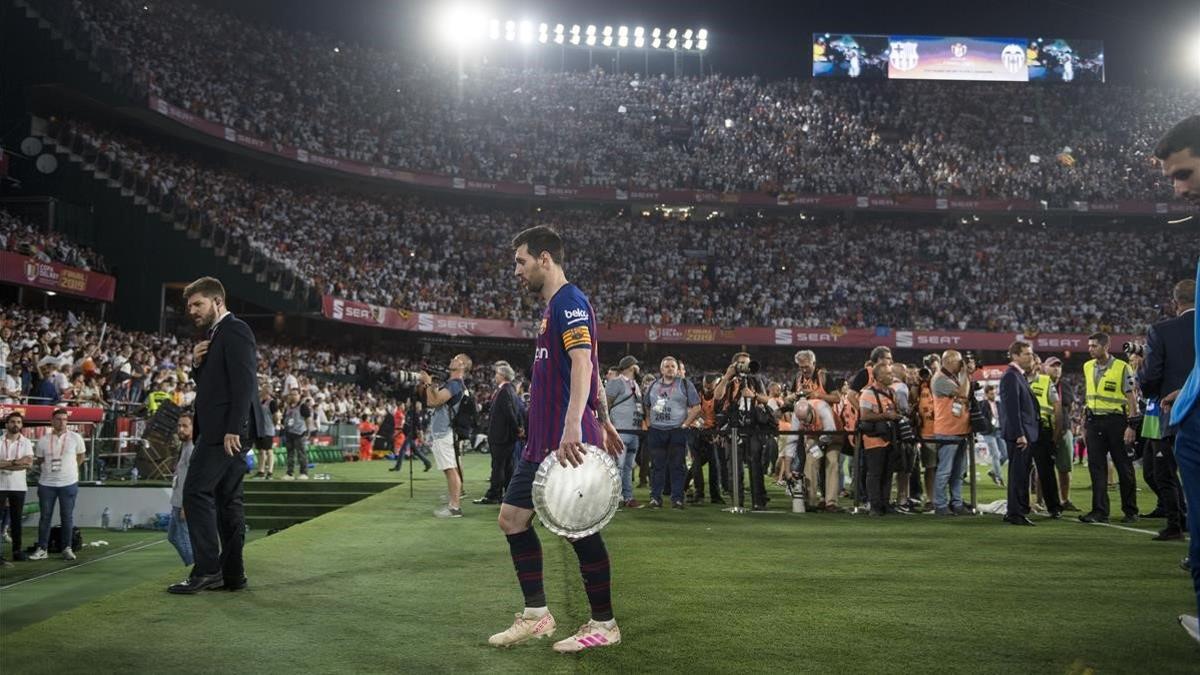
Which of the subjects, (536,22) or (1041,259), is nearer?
(1041,259)

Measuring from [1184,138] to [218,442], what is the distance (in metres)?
5.33

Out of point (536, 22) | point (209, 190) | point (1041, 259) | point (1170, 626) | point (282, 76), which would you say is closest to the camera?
point (1170, 626)

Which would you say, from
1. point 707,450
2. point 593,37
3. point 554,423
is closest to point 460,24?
point 593,37

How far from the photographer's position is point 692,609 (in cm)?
539

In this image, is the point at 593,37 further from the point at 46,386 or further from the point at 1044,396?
the point at 1044,396

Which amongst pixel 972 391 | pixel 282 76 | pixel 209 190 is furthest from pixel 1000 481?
pixel 282 76

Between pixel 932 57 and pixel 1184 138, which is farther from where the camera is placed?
pixel 932 57

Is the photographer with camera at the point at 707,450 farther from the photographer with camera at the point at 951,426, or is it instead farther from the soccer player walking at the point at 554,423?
the soccer player walking at the point at 554,423

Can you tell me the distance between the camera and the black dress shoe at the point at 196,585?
590 centimetres

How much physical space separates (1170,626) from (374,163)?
41.2m

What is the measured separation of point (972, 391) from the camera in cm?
1155

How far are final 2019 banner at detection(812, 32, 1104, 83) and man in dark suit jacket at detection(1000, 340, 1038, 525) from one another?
1869 inches

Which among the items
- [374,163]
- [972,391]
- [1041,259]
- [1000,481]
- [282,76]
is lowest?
[1000,481]

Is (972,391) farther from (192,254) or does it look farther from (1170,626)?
(192,254)
